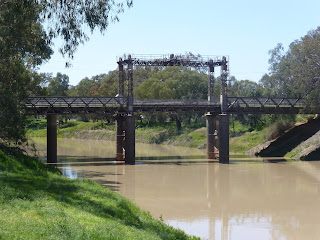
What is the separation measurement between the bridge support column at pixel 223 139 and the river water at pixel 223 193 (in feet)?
3.21

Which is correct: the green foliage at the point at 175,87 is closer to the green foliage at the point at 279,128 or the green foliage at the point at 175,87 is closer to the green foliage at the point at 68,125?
the green foliage at the point at 279,128

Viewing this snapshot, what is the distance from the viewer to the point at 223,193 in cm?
2891

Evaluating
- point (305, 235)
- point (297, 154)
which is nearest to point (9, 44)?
point (305, 235)

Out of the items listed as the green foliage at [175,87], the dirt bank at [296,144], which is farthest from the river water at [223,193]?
the green foliage at [175,87]

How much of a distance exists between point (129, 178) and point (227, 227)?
626 inches

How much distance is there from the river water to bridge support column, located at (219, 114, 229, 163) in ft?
3.21

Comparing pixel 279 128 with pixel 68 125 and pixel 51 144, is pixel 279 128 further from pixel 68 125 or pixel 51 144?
pixel 68 125

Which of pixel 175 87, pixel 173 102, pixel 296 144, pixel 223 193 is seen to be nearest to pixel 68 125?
pixel 175 87

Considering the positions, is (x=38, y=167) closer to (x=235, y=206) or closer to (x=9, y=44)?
(x=9, y=44)

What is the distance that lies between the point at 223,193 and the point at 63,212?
53.5 ft

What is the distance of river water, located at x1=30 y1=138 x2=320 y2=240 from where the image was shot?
20062 mm

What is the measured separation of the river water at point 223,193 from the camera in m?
20.1

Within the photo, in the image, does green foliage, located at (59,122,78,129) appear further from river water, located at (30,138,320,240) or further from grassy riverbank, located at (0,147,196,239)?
grassy riverbank, located at (0,147,196,239)

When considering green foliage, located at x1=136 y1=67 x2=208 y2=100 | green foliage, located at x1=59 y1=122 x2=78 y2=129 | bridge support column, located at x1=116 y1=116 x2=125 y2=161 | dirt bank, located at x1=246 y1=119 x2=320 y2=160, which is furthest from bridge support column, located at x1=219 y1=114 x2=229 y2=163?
green foliage, located at x1=59 y1=122 x2=78 y2=129
